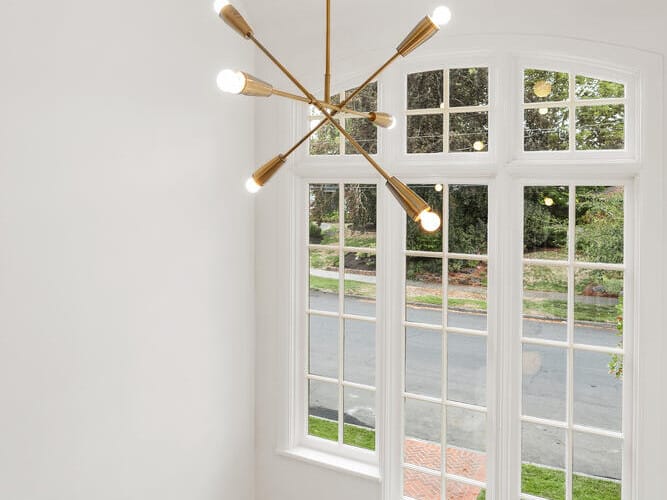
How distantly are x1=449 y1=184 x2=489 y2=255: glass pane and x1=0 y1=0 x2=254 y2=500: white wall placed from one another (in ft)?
4.04

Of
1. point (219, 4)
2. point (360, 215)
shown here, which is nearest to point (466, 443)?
point (360, 215)

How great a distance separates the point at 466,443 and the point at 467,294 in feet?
2.64

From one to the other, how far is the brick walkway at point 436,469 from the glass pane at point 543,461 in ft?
0.74

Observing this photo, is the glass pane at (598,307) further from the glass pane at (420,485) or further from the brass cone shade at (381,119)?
the brass cone shade at (381,119)

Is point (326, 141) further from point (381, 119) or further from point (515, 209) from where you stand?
point (381, 119)

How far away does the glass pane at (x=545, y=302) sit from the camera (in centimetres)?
268

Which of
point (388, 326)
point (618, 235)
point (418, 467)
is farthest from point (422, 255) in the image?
point (418, 467)

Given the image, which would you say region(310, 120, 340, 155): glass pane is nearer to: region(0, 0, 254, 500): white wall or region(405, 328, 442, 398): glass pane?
region(0, 0, 254, 500): white wall

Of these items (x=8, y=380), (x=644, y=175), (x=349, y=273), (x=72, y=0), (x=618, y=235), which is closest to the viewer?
(x=8, y=380)

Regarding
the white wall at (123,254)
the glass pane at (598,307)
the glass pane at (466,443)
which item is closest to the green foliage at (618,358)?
the glass pane at (598,307)

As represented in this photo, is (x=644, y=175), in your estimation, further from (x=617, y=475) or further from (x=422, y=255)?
(x=617, y=475)

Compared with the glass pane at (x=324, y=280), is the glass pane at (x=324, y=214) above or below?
above

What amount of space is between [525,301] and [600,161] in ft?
2.49

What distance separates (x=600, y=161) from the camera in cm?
252
